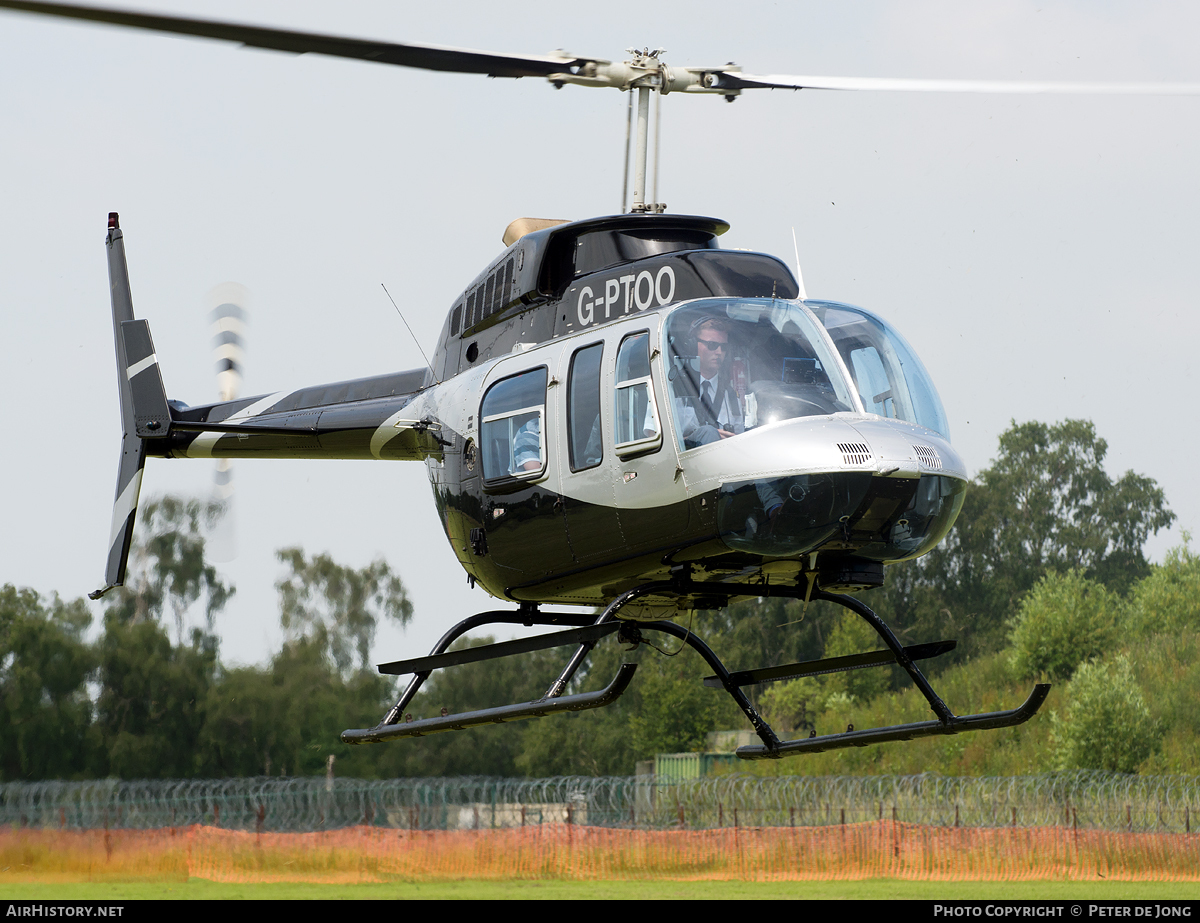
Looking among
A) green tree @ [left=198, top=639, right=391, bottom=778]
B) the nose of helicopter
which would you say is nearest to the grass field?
green tree @ [left=198, top=639, right=391, bottom=778]

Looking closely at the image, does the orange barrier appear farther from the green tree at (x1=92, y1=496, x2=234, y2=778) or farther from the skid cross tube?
the skid cross tube

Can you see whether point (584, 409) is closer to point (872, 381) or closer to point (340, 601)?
point (872, 381)

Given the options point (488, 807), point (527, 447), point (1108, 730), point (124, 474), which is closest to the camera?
point (527, 447)

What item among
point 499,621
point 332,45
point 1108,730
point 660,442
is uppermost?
point 332,45

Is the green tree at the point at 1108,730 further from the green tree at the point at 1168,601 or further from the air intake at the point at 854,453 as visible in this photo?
the air intake at the point at 854,453

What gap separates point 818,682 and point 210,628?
29144 millimetres

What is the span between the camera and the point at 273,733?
66.8ft

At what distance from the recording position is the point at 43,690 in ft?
66.4

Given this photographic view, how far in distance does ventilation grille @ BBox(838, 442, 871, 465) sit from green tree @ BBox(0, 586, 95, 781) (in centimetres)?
1631

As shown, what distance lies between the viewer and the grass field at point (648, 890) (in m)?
20.9

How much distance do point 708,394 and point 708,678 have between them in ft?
6.53

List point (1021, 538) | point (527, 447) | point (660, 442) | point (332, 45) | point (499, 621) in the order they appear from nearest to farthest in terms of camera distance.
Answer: point (332, 45)
point (660, 442)
point (527, 447)
point (499, 621)
point (1021, 538)

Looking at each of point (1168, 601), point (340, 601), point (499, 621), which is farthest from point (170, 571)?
point (1168, 601)
